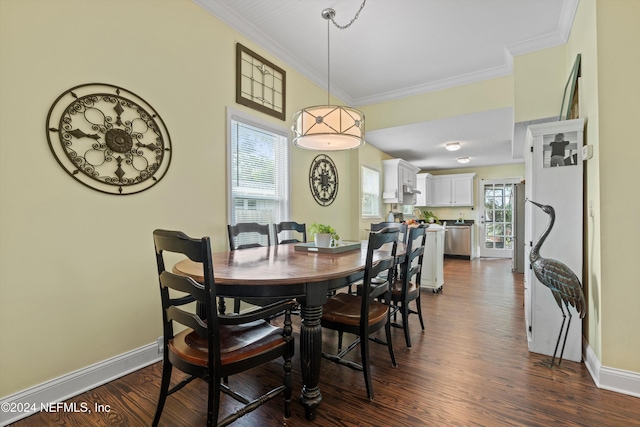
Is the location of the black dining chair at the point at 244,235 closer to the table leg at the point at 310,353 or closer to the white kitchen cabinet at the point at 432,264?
the table leg at the point at 310,353

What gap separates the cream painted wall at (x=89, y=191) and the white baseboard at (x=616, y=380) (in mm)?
2980

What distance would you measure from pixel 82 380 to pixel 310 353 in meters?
1.50

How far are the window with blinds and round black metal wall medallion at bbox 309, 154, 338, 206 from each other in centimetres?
60

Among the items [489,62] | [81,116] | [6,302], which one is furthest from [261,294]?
[489,62]

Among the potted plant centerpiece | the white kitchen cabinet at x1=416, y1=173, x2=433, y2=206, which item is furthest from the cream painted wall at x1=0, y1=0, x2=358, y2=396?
the white kitchen cabinet at x1=416, y1=173, x2=433, y2=206

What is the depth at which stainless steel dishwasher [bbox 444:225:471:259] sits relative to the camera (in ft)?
24.8

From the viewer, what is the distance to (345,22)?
292cm

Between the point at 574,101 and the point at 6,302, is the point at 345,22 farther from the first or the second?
the point at 6,302

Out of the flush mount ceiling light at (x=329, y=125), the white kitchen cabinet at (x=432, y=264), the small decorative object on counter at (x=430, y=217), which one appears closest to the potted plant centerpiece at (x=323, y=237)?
the flush mount ceiling light at (x=329, y=125)

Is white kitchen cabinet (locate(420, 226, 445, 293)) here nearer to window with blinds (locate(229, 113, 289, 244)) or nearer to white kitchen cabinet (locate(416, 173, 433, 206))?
window with blinds (locate(229, 113, 289, 244))

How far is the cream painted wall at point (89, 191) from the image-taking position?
1.65 meters

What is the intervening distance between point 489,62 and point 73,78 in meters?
4.16

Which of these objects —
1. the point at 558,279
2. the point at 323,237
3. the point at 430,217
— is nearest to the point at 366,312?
the point at 323,237

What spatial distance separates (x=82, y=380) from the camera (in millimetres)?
1870
